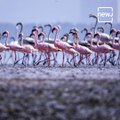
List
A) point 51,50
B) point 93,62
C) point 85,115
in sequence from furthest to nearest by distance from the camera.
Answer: point 93,62 < point 51,50 < point 85,115

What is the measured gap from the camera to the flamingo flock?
11.6 m

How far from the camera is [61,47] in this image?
1148 centimetres

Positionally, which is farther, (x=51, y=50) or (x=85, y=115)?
(x=51, y=50)

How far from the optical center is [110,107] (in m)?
5.20

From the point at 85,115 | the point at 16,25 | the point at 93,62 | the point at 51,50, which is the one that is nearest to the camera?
the point at 85,115

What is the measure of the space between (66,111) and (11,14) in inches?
368

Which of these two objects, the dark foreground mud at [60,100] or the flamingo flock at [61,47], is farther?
the flamingo flock at [61,47]

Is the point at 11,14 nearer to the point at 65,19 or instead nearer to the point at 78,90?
the point at 65,19

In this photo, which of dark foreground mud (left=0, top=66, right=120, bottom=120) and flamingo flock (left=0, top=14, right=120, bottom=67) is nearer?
dark foreground mud (left=0, top=66, right=120, bottom=120)

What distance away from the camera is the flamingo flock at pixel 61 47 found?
11.6 m

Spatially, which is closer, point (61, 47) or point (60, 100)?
point (60, 100)

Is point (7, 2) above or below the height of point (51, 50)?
above

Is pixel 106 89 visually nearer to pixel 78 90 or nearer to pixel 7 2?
pixel 78 90

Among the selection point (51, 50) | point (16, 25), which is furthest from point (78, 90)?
point (16, 25)
